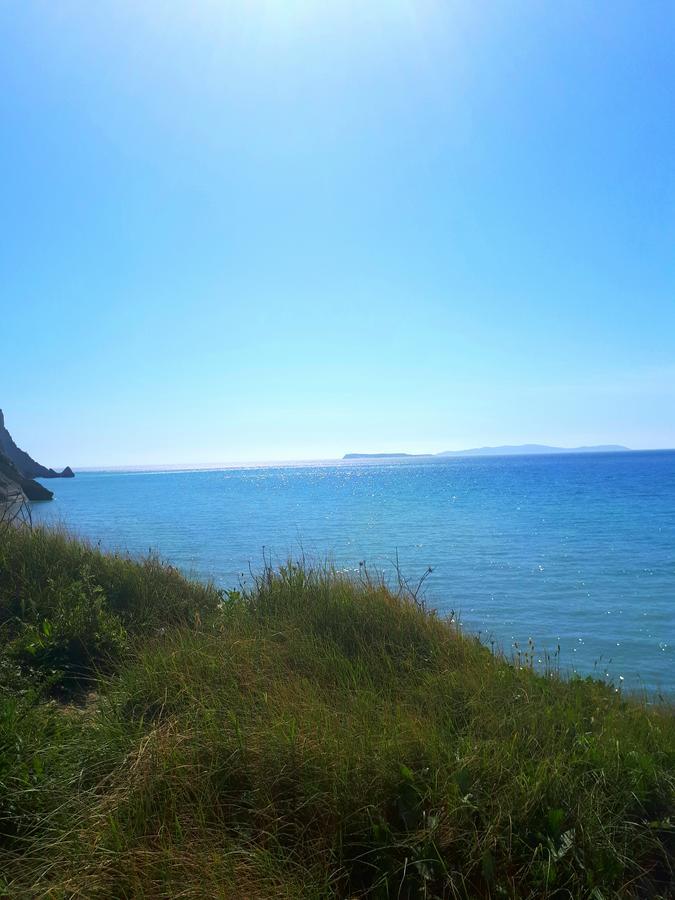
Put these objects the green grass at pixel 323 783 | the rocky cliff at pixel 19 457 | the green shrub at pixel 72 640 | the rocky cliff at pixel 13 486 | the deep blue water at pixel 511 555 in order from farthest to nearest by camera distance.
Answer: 1. the rocky cliff at pixel 19 457
2. the rocky cliff at pixel 13 486
3. the deep blue water at pixel 511 555
4. the green shrub at pixel 72 640
5. the green grass at pixel 323 783

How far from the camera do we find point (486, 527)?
1179 inches

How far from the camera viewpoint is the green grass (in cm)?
279

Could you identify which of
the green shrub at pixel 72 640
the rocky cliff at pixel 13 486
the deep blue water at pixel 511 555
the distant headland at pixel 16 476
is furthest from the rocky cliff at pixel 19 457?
the green shrub at pixel 72 640

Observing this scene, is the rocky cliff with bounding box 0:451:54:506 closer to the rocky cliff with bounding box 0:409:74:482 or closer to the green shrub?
the rocky cliff with bounding box 0:409:74:482

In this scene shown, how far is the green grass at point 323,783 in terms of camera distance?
2793 mm

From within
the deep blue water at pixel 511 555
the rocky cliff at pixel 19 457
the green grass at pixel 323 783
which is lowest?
the deep blue water at pixel 511 555

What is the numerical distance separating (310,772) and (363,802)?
320 mm

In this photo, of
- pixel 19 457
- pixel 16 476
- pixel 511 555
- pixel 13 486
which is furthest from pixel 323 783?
pixel 19 457

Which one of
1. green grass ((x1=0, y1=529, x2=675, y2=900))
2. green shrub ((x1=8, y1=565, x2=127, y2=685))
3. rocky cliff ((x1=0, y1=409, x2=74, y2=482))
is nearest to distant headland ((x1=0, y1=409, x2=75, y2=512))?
rocky cliff ((x1=0, y1=409, x2=74, y2=482))

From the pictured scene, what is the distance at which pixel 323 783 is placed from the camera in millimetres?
3264

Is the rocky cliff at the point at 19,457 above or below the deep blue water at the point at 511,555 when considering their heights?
above

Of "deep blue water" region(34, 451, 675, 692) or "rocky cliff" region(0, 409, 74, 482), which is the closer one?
"deep blue water" region(34, 451, 675, 692)

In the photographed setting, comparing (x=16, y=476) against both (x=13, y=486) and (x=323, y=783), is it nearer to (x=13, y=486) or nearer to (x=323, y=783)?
(x=13, y=486)

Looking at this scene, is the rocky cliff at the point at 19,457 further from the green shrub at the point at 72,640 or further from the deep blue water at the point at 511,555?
the green shrub at the point at 72,640
